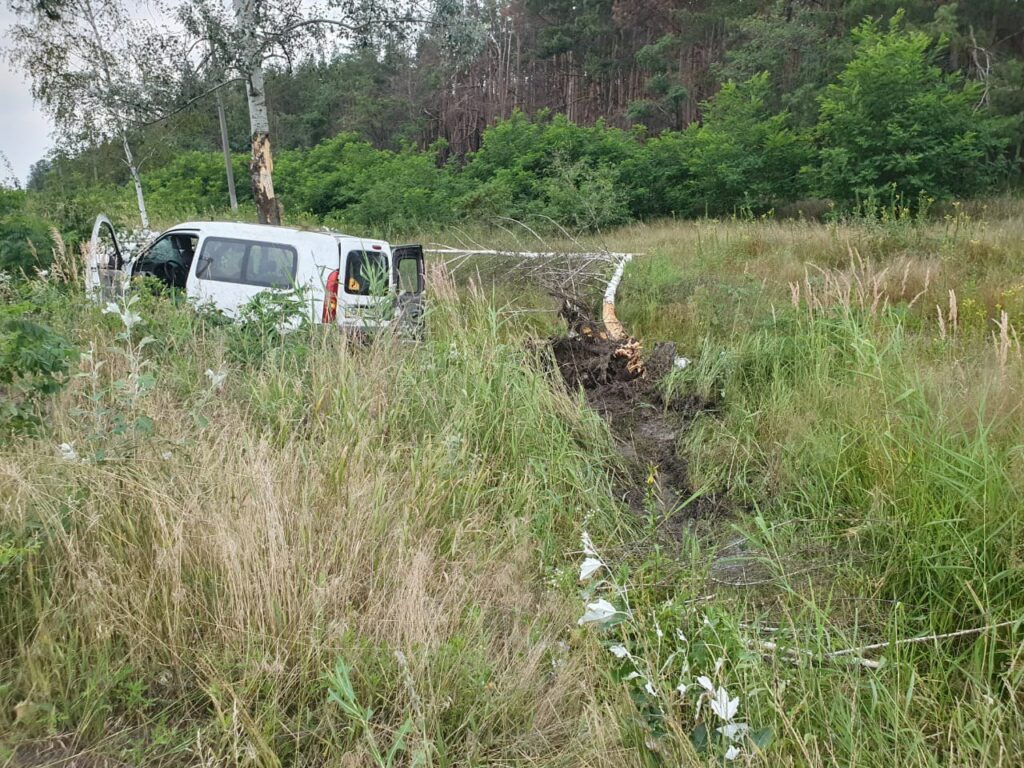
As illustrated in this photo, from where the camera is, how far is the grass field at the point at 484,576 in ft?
6.81

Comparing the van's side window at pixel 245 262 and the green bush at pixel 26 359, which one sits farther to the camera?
the van's side window at pixel 245 262

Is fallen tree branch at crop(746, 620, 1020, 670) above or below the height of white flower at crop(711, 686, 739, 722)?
below

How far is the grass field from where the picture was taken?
2.07 meters

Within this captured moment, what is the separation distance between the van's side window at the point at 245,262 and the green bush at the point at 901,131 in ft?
40.4

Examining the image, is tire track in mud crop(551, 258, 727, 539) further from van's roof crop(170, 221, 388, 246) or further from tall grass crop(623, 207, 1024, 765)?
van's roof crop(170, 221, 388, 246)

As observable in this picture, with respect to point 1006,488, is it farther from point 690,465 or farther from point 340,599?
point 340,599

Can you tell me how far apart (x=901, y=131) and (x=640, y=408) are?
Result: 13.6 metres

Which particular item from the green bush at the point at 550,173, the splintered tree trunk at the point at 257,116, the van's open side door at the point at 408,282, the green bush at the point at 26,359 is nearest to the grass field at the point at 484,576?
the green bush at the point at 26,359

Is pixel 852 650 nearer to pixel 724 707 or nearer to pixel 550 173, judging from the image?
pixel 724 707

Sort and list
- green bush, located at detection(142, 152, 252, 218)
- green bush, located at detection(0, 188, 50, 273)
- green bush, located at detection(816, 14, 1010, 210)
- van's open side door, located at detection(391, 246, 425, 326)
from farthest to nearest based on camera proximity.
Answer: green bush, located at detection(142, 152, 252, 218) < green bush, located at detection(816, 14, 1010, 210) < green bush, located at detection(0, 188, 50, 273) < van's open side door, located at detection(391, 246, 425, 326)

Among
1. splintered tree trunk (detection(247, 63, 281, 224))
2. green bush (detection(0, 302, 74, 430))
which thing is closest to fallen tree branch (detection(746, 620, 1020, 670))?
green bush (detection(0, 302, 74, 430))

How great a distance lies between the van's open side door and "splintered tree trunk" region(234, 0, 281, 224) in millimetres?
6542

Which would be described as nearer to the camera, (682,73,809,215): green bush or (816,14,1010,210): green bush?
(816,14,1010,210): green bush

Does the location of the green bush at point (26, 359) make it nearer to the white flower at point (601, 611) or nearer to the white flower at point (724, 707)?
the white flower at point (601, 611)
